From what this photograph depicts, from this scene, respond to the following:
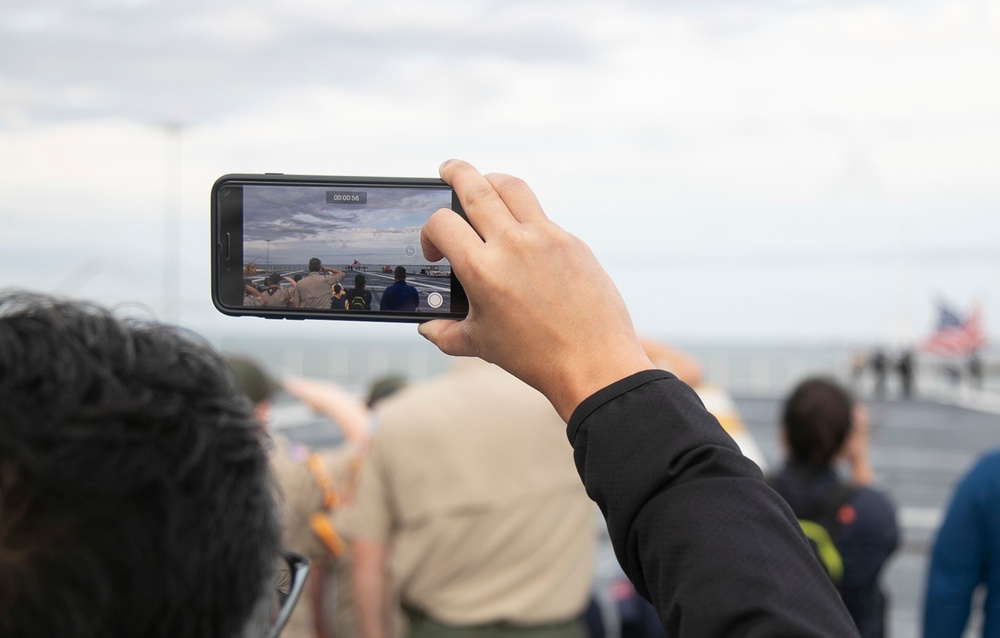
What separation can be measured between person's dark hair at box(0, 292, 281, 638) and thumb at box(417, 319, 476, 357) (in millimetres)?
234

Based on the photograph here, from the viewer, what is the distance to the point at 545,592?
3.58m

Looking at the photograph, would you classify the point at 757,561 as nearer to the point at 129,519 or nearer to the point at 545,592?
the point at 129,519

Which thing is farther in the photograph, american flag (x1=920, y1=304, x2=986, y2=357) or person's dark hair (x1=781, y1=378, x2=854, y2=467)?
american flag (x1=920, y1=304, x2=986, y2=357)

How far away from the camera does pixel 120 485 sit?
73 cm

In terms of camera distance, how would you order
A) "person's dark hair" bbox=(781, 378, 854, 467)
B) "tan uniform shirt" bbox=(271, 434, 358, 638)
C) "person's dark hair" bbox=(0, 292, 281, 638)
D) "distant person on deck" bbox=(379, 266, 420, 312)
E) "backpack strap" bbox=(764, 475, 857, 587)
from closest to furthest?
"person's dark hair" bbox=(0, 292, 281, 638)
"distant person on deck" bbox=(379, 266, 420, 312)
"backpack strap" bbox=(764, 475, 857, 587)
"person's dark hair" bbox=(781, 378, 854, 467)
"tan uniform shirt" bbox=(271, 434, 358, 638)

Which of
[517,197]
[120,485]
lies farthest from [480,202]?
[120,485]

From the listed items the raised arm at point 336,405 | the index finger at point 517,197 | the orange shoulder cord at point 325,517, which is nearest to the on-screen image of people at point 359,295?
the index finger at point 517,197

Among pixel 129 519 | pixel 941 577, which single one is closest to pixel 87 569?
pixel 129 519

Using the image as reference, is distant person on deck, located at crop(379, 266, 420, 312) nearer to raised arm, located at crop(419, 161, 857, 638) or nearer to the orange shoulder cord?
raised arm, located at crop(419, 161, 857, 638)

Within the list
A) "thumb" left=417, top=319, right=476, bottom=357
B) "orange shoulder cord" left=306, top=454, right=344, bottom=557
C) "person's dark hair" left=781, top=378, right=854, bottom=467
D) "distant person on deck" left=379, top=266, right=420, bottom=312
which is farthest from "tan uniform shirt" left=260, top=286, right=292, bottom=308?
"orange shoulder cord" left=306, top=454, right=344, bottom=557

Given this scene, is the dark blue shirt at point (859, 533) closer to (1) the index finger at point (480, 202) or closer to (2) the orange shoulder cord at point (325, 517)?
(2) the orange shoulder cord at point (325, 517)

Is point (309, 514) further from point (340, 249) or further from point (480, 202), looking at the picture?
point (480, 202)

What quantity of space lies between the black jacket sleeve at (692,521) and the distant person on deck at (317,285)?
42 cm

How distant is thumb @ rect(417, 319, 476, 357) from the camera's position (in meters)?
1.05
